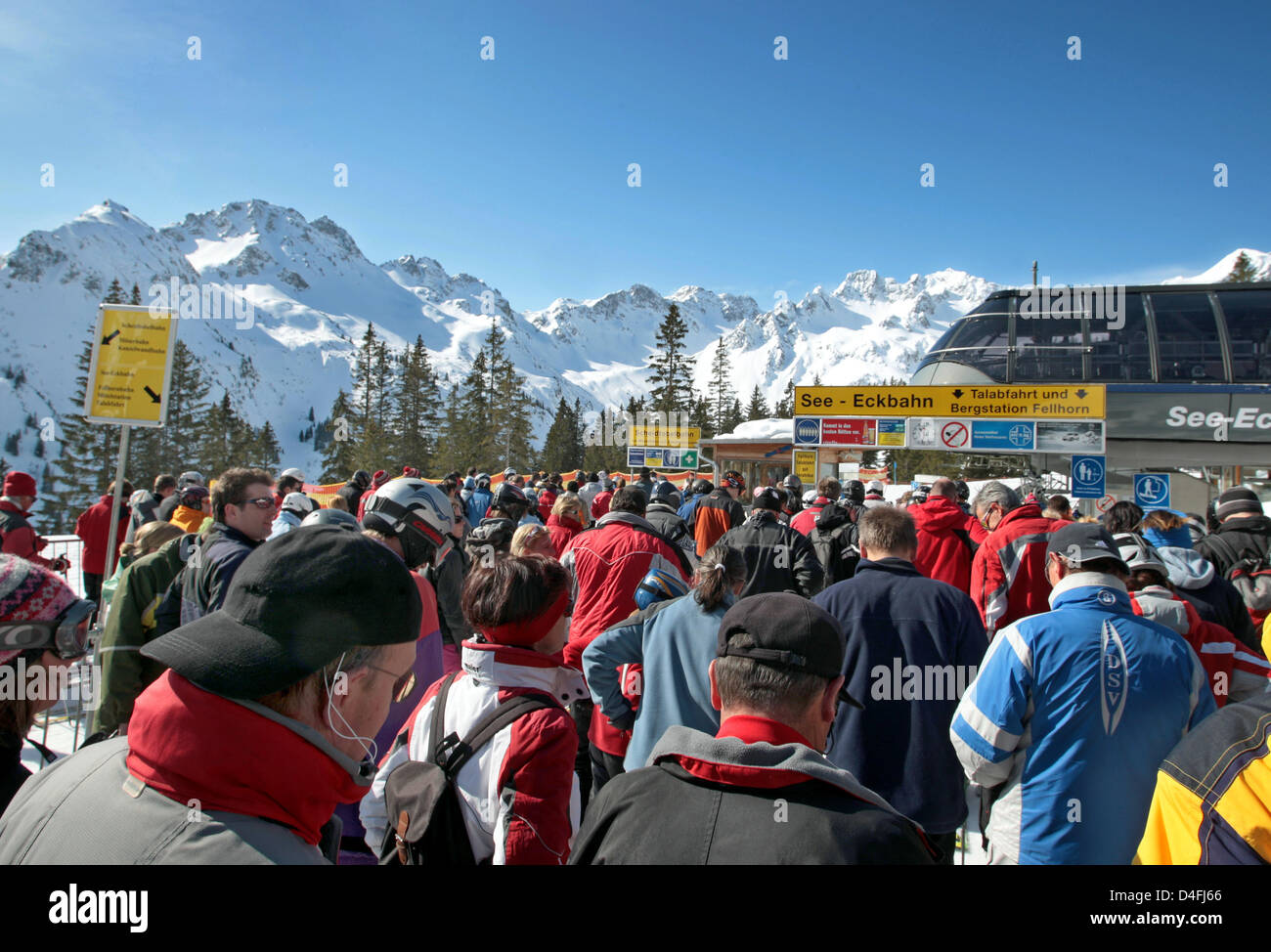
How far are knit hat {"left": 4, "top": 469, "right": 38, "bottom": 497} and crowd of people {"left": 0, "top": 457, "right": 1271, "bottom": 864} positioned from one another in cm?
353

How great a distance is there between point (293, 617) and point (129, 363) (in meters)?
6.57

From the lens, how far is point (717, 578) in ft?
10.3

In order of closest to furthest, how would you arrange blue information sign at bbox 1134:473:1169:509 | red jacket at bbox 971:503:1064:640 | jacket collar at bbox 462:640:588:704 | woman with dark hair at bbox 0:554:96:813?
woman with dark hair at bbox 0:554:96:813 < jacket collar at bbox 462:640:588:704 < red jacket at bbox 971:503:1064:640 < blue information sign at bbox 1134:473:1169:509

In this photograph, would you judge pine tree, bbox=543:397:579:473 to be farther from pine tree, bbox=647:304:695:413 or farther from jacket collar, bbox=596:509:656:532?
jacket collar, bbox=596:509:656:532

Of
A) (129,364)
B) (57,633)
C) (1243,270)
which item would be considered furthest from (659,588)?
(1243,270)

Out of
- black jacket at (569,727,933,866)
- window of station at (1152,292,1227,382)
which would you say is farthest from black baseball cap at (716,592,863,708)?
window of station at (1152,292,1227,382)

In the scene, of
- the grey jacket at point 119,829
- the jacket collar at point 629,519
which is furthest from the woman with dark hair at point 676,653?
the grey jacket at point 119,829

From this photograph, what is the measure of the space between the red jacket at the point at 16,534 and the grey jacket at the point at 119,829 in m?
6.40

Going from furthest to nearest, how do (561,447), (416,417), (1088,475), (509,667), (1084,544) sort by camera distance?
(561,447), (416,417), (1088,475), (1084,544), (509,667)

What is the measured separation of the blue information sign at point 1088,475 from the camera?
36.6 ft

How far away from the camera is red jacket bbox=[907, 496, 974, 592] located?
19.6 ft

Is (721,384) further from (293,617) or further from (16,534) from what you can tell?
(293,617)
